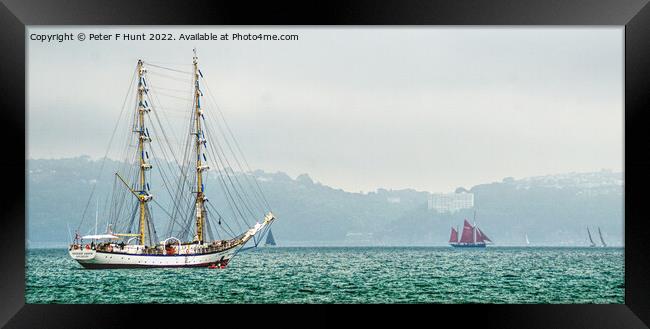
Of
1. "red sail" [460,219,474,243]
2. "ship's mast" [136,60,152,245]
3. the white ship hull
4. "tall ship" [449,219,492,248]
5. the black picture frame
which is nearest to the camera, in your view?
the black picture frame

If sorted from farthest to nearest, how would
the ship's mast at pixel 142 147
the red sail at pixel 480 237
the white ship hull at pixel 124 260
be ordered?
1. the red sail at pixel 480 237
2. the white ship hull at pixel 124 260
3. the ship's mast at pixel 142 147

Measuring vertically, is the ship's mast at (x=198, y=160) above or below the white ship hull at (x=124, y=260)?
above

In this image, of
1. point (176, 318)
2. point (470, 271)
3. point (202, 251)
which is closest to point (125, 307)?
point (176, 318)

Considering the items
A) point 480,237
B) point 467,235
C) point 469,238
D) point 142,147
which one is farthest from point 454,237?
point 142,147

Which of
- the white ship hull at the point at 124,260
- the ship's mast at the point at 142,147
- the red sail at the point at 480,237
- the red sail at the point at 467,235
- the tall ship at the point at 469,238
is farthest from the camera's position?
the red sail at the point at 480,237

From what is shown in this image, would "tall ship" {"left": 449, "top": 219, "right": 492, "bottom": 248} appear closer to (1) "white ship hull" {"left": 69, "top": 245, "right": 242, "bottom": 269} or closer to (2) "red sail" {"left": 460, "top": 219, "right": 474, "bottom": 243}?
(2) "red sail" {"left": 460, "top": 219, "right": 474, "bottom": 243}

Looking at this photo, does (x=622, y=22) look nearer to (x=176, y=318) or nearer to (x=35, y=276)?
(x=176, y=318)

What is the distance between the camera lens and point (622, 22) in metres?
12.6

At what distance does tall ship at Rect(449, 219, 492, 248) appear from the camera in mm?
50375

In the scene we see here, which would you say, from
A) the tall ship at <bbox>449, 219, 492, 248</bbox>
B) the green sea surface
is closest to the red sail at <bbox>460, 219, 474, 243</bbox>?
the tall ship at <bbox>449, 219, 492, 248</bbox>

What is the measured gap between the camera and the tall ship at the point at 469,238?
165 feet

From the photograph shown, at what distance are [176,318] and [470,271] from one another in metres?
26.0

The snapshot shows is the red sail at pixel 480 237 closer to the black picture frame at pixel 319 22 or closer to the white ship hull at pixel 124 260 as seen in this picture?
the white ship hull at pixel 124 260

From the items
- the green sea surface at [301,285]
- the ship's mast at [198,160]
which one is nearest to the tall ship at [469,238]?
the green sea surface at [301,285]
